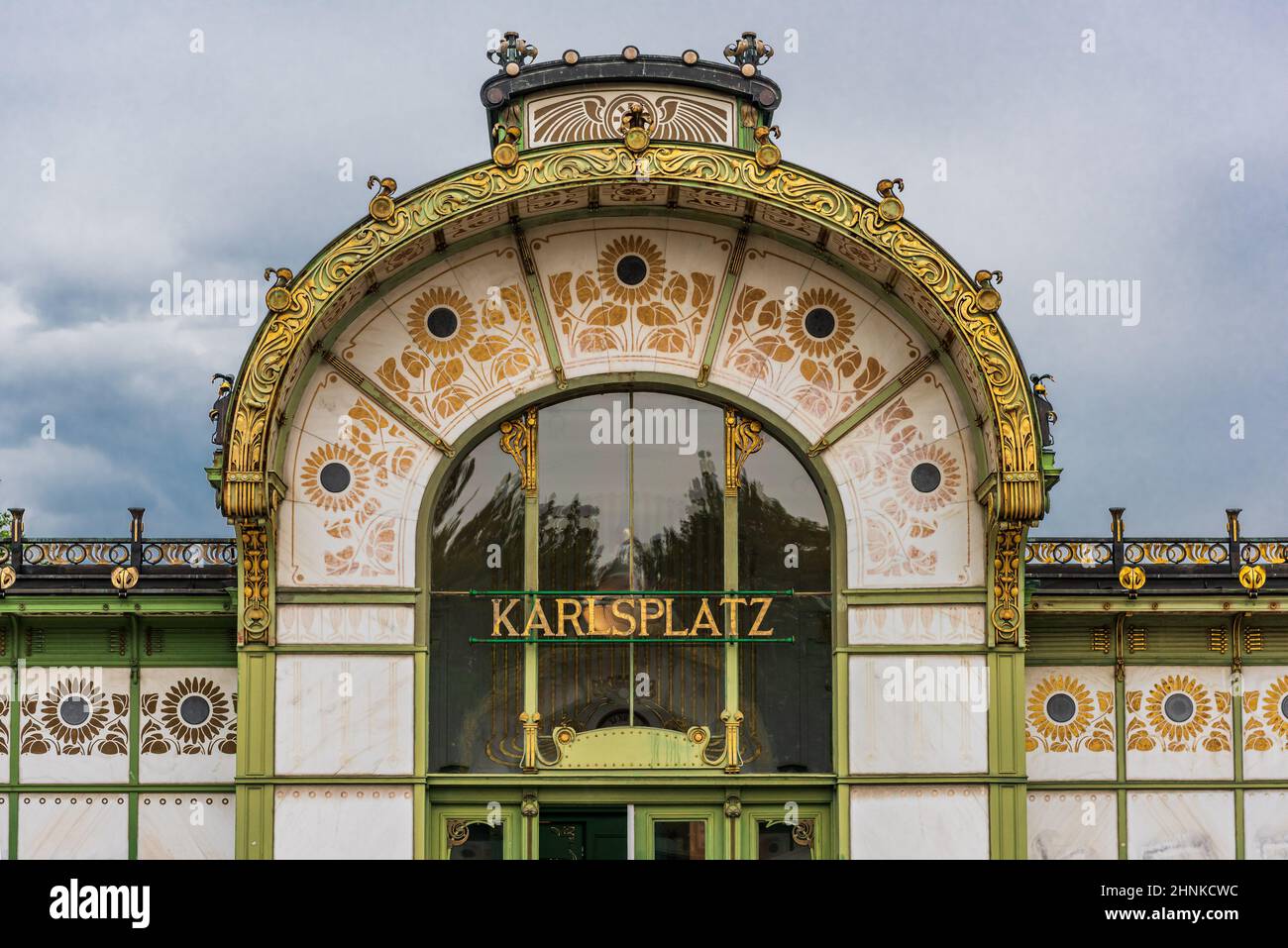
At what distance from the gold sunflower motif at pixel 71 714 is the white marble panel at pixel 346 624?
102 inches

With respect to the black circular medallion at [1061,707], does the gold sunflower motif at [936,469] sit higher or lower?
higher

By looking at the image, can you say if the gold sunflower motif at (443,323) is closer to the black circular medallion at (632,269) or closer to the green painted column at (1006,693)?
the black circular medallion at (632,269)

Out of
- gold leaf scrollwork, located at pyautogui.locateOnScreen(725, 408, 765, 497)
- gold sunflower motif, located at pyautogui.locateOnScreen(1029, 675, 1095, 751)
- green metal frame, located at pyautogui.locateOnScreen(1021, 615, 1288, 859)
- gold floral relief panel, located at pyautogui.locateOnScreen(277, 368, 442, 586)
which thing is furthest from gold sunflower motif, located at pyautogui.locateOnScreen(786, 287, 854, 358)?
gold sunflower motif, located at pyautogui.locateOnScreen(1029, 675, 1095, 751)

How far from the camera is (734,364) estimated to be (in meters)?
19.0

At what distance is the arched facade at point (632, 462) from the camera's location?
1803 centimetres

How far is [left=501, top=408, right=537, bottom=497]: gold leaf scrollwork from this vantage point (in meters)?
18.8

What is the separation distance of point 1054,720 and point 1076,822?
3.66 ft

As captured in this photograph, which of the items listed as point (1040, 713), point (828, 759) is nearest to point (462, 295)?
point (828, 759)

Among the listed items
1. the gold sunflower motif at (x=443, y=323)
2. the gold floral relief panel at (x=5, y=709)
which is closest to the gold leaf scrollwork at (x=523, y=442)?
the gold sunflower motif at (x=443, y=323)

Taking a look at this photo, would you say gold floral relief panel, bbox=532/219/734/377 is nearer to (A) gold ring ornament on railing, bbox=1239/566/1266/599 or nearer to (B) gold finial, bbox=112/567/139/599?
(B) gold finial, bbox=112/567/139/599

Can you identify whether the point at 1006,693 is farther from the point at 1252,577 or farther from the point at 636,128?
the point at 636,128

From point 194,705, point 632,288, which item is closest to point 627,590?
point 632,288

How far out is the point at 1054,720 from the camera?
64.1ft

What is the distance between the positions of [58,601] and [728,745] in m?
7.24
